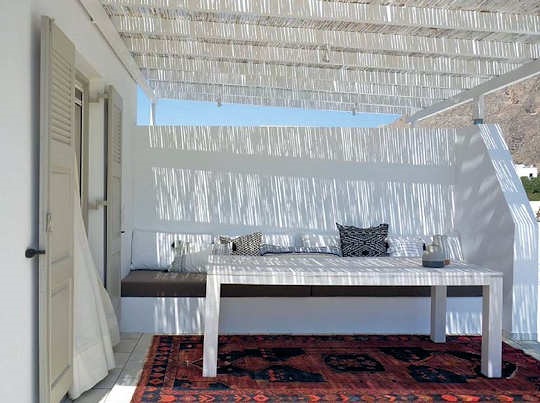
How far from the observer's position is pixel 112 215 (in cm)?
459

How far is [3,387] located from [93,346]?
115 cm

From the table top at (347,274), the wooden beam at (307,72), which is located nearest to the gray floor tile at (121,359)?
the table top at (347,274)

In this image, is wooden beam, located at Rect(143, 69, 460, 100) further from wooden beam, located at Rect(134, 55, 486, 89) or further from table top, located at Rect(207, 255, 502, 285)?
table top, located at Rect(207, 255, 502, 285)

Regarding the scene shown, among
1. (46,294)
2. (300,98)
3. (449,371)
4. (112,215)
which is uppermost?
(300,98)

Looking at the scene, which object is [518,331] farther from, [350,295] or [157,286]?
[157,286]

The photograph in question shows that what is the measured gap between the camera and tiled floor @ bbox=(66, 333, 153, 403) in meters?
3.38

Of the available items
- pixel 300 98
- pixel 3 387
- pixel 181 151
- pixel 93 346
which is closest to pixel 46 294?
pixel 3 387

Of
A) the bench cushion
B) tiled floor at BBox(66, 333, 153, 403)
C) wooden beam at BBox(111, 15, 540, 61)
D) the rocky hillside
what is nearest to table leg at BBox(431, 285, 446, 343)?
the bench cushion

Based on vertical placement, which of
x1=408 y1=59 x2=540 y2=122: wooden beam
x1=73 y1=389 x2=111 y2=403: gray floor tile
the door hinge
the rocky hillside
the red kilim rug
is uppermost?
the rocky hillside

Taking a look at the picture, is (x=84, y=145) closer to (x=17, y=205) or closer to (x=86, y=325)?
(x=86, y=325)

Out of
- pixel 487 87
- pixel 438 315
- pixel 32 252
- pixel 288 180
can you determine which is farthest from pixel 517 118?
pixel 32 252

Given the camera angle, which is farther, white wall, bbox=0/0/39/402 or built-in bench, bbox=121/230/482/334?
built-in bench, bbox=121/230/482/334

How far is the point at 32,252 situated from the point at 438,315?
353cm

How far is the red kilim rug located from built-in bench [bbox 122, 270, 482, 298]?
1.29ft
